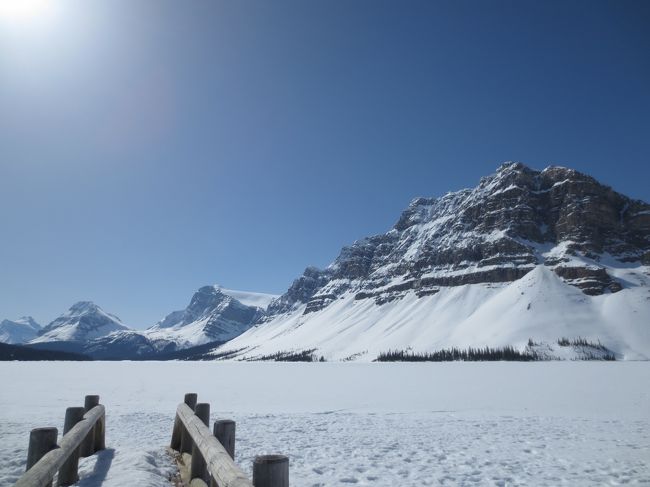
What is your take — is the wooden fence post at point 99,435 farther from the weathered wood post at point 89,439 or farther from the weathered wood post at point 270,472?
the weathered wood post at point 270,472

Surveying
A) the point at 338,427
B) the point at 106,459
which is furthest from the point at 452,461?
the point at 106,459

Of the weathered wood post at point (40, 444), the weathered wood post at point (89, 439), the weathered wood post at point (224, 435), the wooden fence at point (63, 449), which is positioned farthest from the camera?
the weathered wood post at point (89, 439)

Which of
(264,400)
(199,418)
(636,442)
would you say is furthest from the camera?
(264,400)

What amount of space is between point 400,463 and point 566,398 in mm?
26729

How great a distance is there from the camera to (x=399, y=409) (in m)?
26.6

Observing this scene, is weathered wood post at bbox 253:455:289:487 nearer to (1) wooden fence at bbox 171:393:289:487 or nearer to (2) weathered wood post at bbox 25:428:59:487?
(1) wooden fence at bbox 171:393:289:487

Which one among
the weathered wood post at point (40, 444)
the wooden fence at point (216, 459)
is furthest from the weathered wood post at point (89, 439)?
the weathered wood post at point (40, 444)

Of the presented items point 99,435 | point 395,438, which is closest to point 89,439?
point 99,435

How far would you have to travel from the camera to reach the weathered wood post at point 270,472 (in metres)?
3.86

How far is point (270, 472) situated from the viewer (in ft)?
12.9

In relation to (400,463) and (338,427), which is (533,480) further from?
(338,427)

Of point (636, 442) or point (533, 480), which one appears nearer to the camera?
point (533, 480)

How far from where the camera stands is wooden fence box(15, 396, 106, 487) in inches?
212

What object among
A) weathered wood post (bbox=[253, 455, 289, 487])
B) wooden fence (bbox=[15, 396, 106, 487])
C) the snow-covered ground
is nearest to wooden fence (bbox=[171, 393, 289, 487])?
weathered wood post (bbox=[253, 455, 289, 487])
